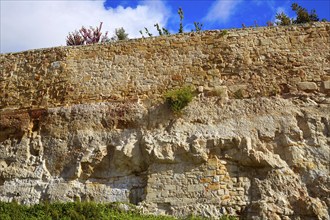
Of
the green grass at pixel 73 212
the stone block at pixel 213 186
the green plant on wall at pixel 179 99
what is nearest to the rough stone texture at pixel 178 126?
the stone block at pixel 213 186

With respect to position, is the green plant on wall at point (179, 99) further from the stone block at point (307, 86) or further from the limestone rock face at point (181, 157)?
the stone block at point (307, 86)

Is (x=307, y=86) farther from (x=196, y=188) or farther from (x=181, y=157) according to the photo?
(x=196, y=188)

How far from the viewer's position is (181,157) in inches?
302

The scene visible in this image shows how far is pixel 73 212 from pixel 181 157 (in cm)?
199

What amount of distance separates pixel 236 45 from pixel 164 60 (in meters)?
1.41

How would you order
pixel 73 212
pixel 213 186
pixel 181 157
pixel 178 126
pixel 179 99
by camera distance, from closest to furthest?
1. pixel 73 212
2. pixel 213 186
3. pixel 181 157
4. pixel 178 126
5. pixel 179 99

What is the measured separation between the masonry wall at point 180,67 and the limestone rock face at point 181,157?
349 millimetres

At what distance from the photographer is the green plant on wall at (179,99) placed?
8148mm

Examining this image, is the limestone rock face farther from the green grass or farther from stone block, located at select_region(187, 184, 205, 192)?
the green grass

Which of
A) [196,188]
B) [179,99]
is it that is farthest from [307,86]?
[196,188]

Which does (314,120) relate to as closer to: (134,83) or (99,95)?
(134,83)

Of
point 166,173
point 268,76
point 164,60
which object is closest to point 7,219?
point 166,173

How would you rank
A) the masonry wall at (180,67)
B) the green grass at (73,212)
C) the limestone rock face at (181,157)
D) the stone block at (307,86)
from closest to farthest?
the green grass at (73,212), the limestone rock face at (181,157), the stone block at (307,86), the masonry wall at (180,67)

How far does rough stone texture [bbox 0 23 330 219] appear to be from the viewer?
733 centimetres
